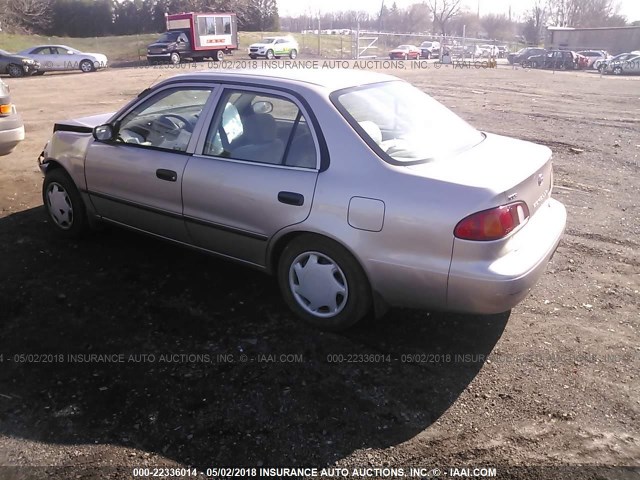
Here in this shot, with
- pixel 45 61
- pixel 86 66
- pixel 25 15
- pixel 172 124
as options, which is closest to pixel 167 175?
pixel 172 124

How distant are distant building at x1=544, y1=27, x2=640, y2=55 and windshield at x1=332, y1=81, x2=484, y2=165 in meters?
57.1

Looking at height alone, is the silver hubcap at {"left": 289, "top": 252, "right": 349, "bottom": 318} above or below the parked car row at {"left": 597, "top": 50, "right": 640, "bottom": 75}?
below

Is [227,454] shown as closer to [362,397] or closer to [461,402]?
[362,397]

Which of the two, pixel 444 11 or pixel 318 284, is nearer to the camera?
pixel 318 284

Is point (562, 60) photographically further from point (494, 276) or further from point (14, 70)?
point (494, 276)

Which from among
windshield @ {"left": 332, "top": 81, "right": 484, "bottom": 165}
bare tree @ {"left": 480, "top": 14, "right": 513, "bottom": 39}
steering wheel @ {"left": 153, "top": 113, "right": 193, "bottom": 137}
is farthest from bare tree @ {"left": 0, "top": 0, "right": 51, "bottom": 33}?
bare tree @ {"left": 480, "top": 14, "right": 513, "bottom": 39}

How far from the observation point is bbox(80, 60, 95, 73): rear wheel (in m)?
30.5

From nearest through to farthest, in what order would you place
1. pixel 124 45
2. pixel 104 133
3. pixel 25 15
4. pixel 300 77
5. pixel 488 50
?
pixel 300 77
pixel 104 133
pixel 124 45
pixel 488 50
pixel 25 15

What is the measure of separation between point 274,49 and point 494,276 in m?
41.0

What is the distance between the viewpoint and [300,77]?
3.85 metres

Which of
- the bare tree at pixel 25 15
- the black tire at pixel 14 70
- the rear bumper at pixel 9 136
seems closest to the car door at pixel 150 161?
the rear bumper at pixel 9 136

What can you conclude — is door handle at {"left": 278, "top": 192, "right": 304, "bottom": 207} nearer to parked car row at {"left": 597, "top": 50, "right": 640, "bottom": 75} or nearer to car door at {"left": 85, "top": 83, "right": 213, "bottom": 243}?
car door at {"left": 85, "top": 83, "right": 213, "bottom": 243}

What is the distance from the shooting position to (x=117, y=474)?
2523 millimetres

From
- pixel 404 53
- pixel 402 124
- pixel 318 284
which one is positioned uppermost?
pixel 404 53
